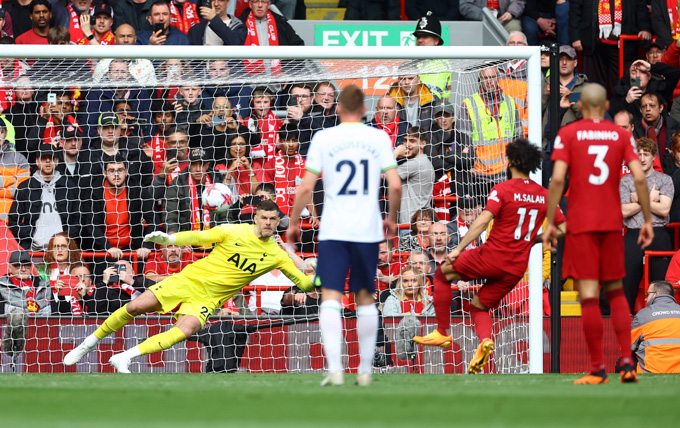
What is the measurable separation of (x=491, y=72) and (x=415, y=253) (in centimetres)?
206

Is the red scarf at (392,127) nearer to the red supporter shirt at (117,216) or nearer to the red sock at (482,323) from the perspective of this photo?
the red supporter shirt at (117,216)

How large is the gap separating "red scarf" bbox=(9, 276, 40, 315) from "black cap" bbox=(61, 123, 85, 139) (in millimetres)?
1810

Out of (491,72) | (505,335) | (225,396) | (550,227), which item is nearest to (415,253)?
(505,335)

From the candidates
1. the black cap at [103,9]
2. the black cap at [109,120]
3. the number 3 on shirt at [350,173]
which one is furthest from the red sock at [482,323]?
the black cap at [103,9]

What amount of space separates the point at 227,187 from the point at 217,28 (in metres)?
3.22

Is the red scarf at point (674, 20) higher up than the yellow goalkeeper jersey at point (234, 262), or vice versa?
the red scarf at point (674, 20)

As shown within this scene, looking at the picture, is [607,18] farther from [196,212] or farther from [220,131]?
[196,212]

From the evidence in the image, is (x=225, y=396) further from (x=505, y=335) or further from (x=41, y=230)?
(x=41, y=230)

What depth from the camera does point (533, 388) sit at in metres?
6.49

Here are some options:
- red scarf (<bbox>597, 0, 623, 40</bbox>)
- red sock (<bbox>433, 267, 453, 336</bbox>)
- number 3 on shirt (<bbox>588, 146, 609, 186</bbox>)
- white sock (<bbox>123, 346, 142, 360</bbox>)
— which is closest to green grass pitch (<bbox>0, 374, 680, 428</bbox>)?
number 3 on shirt (<bbox>588, 146, 609, 186</bbox>)

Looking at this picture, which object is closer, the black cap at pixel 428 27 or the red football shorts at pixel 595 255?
the red football shorts at pixel 595 255

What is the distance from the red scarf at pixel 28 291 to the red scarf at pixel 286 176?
290cm

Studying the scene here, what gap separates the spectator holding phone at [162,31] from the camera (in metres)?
13.3

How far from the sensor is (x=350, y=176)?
21.4 feet
